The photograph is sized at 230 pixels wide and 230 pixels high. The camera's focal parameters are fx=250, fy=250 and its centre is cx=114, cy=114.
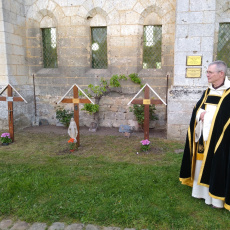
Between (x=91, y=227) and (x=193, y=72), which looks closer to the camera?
(x=91, y=227)

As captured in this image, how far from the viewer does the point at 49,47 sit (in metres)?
8.22

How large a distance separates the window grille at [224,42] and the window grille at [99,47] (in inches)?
131

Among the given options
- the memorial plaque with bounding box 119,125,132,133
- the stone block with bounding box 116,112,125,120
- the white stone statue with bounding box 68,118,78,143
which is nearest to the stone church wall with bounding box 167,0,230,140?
the memorial plaque with bounding box 119,125,132,133

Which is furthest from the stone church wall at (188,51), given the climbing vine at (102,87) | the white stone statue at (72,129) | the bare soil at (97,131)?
the white stone statue at (72,129)

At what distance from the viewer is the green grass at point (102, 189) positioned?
3.06 meters

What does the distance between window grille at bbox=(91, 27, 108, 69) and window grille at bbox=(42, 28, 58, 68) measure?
1.31m

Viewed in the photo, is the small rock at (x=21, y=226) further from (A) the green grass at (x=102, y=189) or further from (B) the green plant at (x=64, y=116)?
(B) the green plant at (x=64, y=116)

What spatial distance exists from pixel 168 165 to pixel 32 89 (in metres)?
5.38

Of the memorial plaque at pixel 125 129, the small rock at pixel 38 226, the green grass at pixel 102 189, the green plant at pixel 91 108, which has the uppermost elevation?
the green plant at pixel 91 108

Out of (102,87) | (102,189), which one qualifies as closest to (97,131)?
(102,87)

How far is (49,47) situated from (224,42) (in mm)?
5356

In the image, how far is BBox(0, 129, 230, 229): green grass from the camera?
10.0 ft

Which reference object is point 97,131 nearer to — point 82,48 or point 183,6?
point 82,48

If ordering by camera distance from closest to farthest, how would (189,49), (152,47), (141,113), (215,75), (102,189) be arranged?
(215,75)
(102,189)
(189,49)
(141,113)
(152,47)
